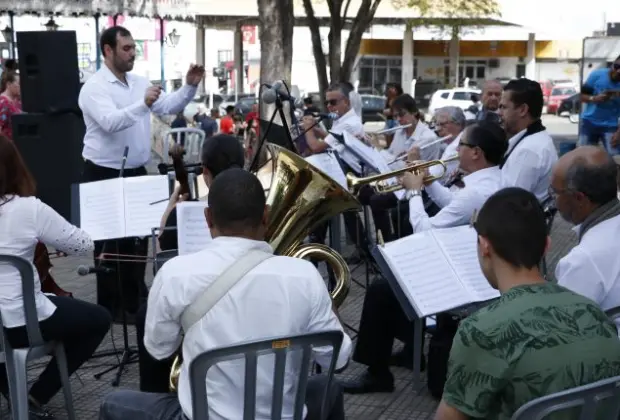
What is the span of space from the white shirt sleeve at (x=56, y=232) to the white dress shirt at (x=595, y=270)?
6.72 ft

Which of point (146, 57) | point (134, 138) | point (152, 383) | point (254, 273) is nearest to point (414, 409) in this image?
point (152, 383)

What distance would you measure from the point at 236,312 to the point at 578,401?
101cm

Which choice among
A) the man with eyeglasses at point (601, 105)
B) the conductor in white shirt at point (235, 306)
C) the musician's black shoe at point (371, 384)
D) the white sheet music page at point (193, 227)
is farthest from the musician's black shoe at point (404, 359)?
the man with eyeglasses at point (601, 105)

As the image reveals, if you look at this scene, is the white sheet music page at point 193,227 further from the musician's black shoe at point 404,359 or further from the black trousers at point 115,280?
the black trousers at point 115,280

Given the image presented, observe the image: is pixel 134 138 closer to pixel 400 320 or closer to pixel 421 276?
pixel 400 320

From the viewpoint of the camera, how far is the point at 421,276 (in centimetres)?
422

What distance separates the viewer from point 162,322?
9.50ft

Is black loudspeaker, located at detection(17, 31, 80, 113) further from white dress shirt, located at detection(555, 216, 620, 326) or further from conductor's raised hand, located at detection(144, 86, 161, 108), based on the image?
white dress shirt, located at detection(555, 216, 620, 326)

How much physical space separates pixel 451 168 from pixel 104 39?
98.7 inches

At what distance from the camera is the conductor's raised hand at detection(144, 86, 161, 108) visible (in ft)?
19.7

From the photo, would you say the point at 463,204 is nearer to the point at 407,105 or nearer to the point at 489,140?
the point at 489,140

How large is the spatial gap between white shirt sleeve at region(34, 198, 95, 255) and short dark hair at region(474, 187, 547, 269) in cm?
219

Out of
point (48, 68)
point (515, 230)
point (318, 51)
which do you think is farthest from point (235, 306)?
point (318, 51)

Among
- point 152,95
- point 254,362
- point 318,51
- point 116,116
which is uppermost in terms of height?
point 318,51
